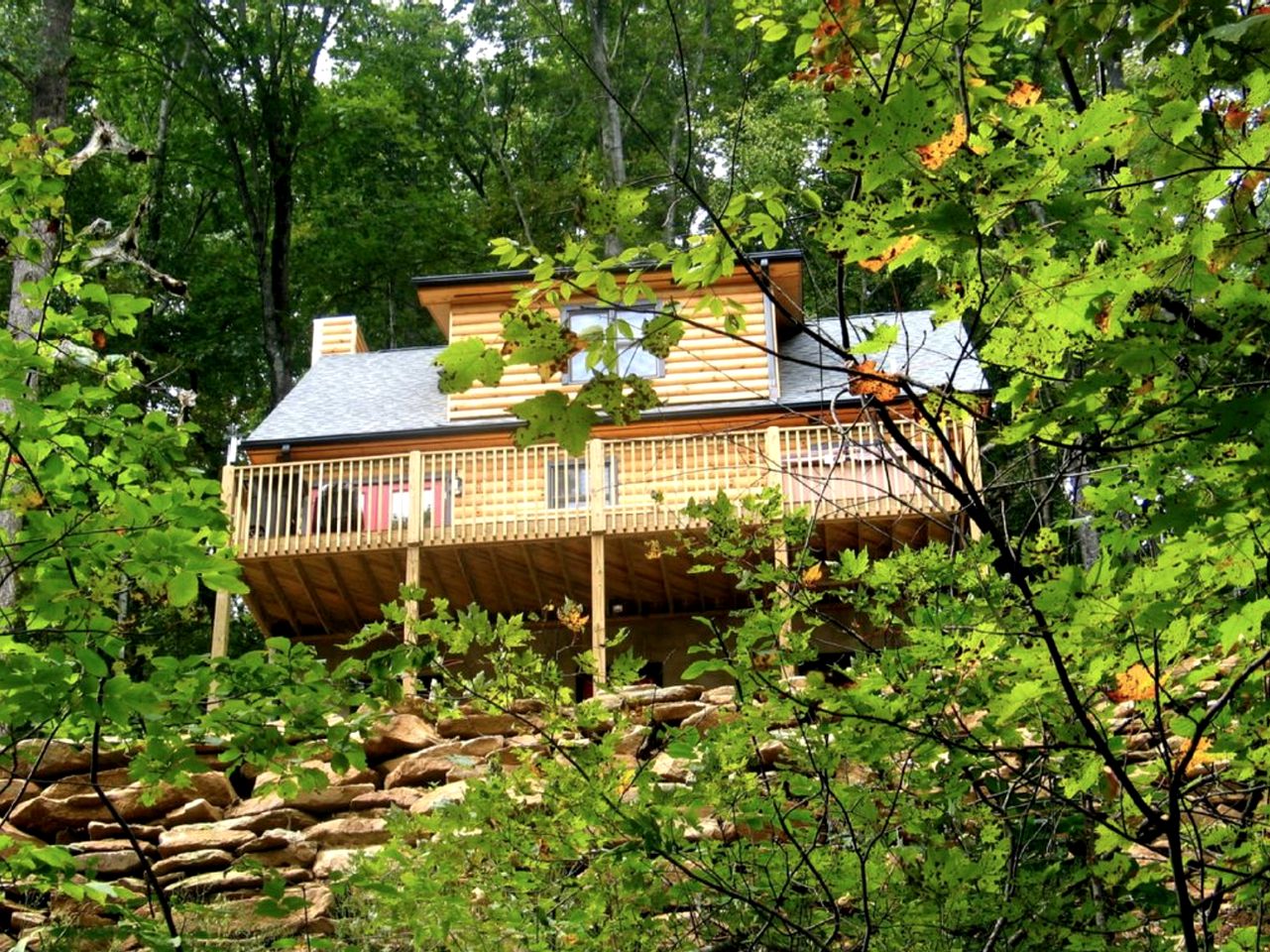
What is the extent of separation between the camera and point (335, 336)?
66.4 ft

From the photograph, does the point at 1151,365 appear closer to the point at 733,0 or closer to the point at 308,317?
the point at 733,0

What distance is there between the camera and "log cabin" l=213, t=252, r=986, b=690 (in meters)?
13.4

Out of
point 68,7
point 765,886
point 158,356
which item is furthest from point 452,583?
point 765,886

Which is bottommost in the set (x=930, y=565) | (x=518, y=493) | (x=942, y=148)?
(x=518, y=493)

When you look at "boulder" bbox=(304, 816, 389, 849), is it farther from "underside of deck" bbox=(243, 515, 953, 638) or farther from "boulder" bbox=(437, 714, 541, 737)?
"underside of deck" bbox=(243, 515, 953, 638)

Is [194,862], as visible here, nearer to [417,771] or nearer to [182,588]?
[417,771]

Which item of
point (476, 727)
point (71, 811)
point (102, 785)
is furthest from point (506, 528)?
point (71, 811)

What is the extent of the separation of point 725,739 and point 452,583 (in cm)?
1143

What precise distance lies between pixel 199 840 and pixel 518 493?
7663 mm

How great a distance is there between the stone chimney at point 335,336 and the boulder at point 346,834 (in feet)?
41.3

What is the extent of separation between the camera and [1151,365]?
210cm

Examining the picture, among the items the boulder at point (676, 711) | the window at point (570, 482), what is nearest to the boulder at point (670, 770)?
the boulder at point (676, 711)

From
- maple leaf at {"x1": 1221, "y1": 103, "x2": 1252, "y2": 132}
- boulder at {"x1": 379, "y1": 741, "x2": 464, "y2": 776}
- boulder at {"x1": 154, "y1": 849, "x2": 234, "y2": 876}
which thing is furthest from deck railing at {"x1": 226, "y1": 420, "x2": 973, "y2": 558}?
maple leaf at {"x1": 1221, "y1": 103, "x2": 1252, "y2": 132}

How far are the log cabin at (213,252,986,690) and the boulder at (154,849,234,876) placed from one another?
4471mm
